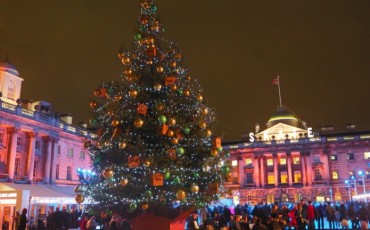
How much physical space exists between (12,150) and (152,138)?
33132mm

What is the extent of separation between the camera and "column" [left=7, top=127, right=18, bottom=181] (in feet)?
133

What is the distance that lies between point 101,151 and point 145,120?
1986mm

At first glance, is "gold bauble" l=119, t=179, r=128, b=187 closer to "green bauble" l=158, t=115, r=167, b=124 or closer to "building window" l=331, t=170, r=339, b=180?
"green bauble" l=158, t=115, r=167, b=124

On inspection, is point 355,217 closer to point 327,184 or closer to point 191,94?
point 191,94

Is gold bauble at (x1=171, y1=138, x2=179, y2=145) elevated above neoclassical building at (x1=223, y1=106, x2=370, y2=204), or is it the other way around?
neoclassical building at (x1=223, y1=106, x2=370, y2=204)

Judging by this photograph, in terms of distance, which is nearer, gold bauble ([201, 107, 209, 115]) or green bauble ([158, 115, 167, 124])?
green bauble ([158, 115, 167, 124])

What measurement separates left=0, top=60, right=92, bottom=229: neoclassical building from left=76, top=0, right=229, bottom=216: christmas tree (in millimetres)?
21986

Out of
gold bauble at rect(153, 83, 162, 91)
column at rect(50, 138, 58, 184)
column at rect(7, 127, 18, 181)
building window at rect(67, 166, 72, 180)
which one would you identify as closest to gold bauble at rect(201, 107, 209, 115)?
gold bauble at rect(153, 83, 162, 91)

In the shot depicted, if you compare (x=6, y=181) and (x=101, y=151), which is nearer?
(x=101, y=151)

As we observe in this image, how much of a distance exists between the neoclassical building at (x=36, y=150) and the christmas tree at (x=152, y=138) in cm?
2199

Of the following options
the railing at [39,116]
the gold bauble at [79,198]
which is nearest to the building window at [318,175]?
the railing at [39,116]

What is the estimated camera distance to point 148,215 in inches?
537

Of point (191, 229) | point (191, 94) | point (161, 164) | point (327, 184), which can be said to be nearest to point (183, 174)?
point (161, 164)

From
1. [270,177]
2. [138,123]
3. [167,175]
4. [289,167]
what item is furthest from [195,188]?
[270,177]
